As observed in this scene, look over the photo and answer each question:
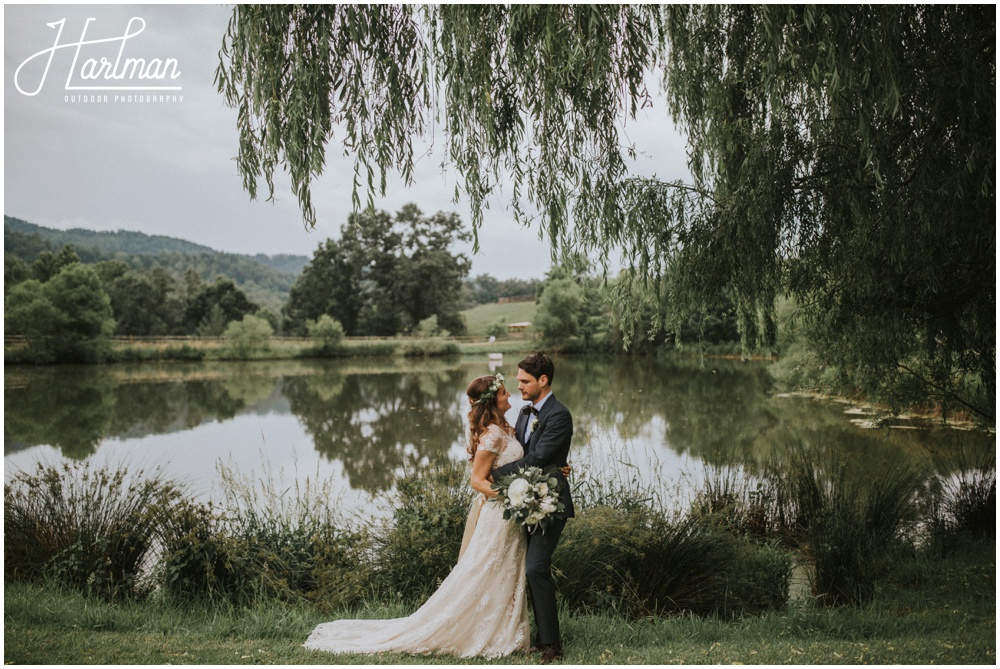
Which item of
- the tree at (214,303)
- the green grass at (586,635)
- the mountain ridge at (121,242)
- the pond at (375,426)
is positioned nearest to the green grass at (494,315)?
the tree at (214,303)

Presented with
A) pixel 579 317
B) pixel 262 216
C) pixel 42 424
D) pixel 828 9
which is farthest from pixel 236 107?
pixel 262 216

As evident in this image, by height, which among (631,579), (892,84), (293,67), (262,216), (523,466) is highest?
(262,216)

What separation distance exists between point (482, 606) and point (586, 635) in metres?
0.72

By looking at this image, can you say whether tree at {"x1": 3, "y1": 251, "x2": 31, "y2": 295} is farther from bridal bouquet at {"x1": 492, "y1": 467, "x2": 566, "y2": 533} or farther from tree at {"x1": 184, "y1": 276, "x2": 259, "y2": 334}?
bridal bouquet at {"x1": 492, "y1": 467, "x2": 566, "y2": 533}

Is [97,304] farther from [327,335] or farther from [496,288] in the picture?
[496,288]

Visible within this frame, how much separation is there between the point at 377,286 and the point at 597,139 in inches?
1908

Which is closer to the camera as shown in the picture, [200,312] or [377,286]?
[200,312]

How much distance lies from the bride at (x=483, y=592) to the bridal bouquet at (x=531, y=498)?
0.11 metres

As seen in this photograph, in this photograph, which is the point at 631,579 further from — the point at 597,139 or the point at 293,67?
the point at 293,67

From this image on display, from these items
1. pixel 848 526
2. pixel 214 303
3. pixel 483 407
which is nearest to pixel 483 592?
pixel 483 407

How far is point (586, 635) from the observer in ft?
13.1

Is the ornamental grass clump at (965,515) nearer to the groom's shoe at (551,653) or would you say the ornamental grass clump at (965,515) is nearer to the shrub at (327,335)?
the groom's shoe at (551,653)

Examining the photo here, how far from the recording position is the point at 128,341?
1615 inches

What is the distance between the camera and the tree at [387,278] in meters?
50.4
